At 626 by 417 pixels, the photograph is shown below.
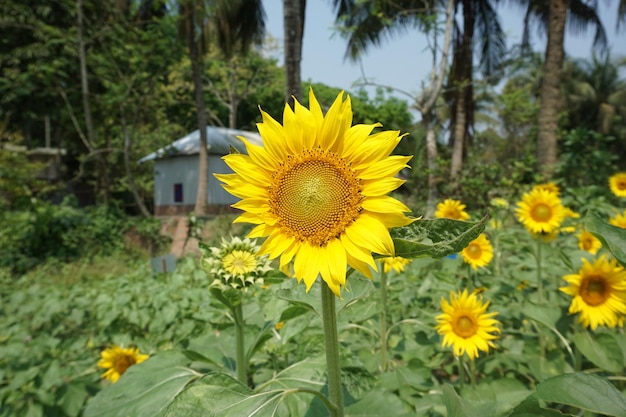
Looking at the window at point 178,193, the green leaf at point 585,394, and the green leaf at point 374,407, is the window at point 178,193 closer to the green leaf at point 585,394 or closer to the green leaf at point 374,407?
the green leaf at point 374,407

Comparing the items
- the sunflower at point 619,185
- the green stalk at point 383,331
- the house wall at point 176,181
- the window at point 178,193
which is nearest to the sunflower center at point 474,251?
the green stalk at point 383,331

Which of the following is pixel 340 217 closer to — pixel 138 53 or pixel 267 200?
pixel 267 200

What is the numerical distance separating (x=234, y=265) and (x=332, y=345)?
1.38 ft

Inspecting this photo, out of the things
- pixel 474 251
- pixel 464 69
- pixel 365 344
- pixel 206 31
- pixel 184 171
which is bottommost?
pixel 365 344

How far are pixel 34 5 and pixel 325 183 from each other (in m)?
15.5

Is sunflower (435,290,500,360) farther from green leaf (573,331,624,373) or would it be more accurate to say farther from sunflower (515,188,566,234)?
sunflower (515,188,566,234)

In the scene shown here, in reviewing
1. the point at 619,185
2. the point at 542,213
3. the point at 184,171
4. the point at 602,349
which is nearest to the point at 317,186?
the point at 602,349

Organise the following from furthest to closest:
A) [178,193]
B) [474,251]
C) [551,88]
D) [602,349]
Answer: [178,193] < [551,88] < [474,251] < [602,349]

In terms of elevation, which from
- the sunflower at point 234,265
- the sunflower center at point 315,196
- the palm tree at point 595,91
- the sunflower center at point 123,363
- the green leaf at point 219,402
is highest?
the palm tree at point 595,91

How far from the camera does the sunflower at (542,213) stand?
7.15ft

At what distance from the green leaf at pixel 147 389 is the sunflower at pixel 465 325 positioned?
90 cm

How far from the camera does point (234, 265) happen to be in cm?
112

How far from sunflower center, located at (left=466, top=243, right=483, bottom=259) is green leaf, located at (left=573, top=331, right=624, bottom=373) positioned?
74 centimetres

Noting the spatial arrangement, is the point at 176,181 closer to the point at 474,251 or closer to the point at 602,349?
the point at 474,251
